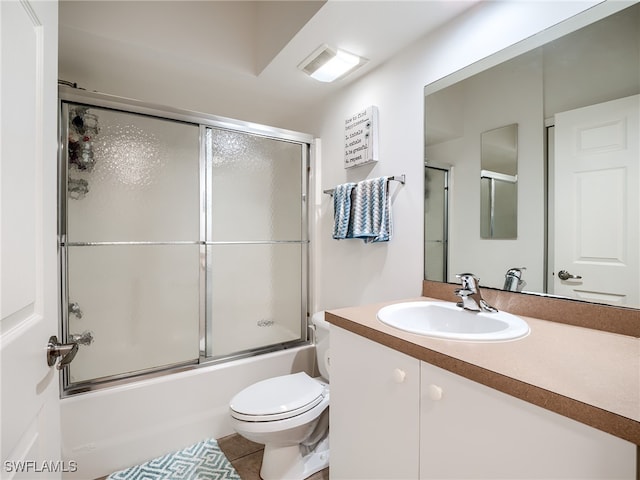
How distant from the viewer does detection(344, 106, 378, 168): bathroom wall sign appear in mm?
1750

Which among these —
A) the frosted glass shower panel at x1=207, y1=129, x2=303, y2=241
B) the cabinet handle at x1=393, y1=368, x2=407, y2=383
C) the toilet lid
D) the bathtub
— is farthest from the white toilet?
the frosted glass shower panel at x1=207, y1=129, x2=303, y2=241

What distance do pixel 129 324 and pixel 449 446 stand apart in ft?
6.03

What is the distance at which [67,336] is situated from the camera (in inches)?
60.5

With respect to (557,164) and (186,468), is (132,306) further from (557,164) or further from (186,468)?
(557,164)

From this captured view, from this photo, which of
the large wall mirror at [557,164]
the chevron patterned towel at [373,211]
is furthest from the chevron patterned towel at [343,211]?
the large wall mirror at [557,164]

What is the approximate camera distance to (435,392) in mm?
785

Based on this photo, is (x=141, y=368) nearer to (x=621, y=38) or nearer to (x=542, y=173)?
(x=542, y=173)

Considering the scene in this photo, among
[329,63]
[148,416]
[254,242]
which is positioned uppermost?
[329,63]

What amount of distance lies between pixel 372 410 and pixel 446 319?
0.49 meters

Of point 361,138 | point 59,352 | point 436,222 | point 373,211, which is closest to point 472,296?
point 436,222

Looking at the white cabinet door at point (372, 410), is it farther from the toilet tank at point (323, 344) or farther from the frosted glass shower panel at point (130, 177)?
the frosted glass shower panel at point (130, 177)

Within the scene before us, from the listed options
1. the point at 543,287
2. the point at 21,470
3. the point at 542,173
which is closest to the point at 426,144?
the point at 542,173

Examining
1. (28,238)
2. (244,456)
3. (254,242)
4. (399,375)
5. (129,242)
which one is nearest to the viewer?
(28,238)

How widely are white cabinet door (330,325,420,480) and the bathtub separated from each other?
3.03 ft
